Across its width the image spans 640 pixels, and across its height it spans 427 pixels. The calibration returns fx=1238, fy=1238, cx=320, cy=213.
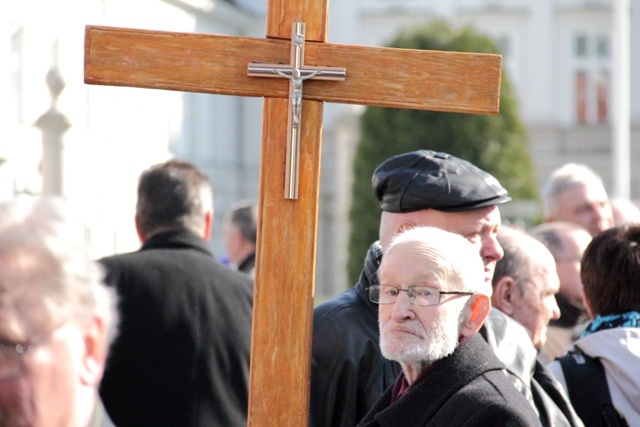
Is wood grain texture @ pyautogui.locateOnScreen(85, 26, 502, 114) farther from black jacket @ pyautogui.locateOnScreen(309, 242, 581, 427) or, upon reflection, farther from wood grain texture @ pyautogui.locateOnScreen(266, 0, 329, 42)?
black jacket @ pyautogui.locateOnScreen(309, 242, 581, 427)

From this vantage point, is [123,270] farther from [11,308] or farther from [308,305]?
[11,308]

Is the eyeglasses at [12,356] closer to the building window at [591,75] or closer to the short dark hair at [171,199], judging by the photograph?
the short dark hair at [171,199]

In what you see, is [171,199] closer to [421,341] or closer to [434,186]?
[434,186]

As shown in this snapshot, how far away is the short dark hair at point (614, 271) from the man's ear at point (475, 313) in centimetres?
105

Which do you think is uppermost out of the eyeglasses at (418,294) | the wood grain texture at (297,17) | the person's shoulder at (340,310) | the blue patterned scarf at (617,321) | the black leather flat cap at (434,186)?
the wood grain texture at (297,17)

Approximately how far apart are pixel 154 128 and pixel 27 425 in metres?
20.7

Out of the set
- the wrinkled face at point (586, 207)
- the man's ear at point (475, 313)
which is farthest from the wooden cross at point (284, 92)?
the wrinkled face at point (586, 207)

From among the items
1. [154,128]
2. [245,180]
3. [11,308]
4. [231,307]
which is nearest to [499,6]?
[245,180]

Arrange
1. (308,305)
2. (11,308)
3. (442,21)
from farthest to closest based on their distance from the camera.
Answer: (442,21) → (308,305) → (11,308)

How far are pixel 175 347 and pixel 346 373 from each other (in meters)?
1.25

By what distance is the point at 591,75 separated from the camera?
3033 cm

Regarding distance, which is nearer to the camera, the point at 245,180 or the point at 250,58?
the point at 250,58

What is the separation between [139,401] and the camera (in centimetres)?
450

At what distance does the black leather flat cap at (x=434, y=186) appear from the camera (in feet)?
11.8
